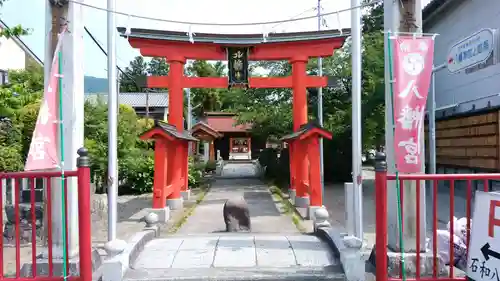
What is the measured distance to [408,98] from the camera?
4.95m

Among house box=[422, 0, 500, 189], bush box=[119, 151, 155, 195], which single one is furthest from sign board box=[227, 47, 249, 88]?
bush box=[119, 151, 155, 195]

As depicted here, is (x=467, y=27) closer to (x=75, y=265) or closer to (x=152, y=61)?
(x=75, y=265)

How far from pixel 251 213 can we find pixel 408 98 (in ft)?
28.0

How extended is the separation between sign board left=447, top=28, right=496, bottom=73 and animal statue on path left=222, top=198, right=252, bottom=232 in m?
5.50

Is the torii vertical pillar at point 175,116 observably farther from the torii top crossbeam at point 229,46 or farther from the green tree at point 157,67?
the green tree at point 157,67

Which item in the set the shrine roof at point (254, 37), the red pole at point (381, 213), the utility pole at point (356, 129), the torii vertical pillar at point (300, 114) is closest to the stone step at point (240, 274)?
the red pole at point (381, 213)

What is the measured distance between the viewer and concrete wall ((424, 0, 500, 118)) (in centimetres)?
1319

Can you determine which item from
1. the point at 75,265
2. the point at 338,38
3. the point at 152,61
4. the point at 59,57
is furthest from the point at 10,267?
the point at 152,61

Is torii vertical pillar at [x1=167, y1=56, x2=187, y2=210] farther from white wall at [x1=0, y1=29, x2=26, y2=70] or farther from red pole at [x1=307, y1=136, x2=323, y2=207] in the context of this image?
white wall at [x1=0, y1=29, x2=26, y2=70]

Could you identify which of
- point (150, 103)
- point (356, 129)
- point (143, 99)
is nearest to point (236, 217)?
point (356, 129)

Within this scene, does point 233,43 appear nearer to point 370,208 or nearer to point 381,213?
point 370,208

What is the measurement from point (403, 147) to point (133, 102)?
152 ft

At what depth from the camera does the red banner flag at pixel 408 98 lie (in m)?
4.93

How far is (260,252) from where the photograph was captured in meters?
6.27
